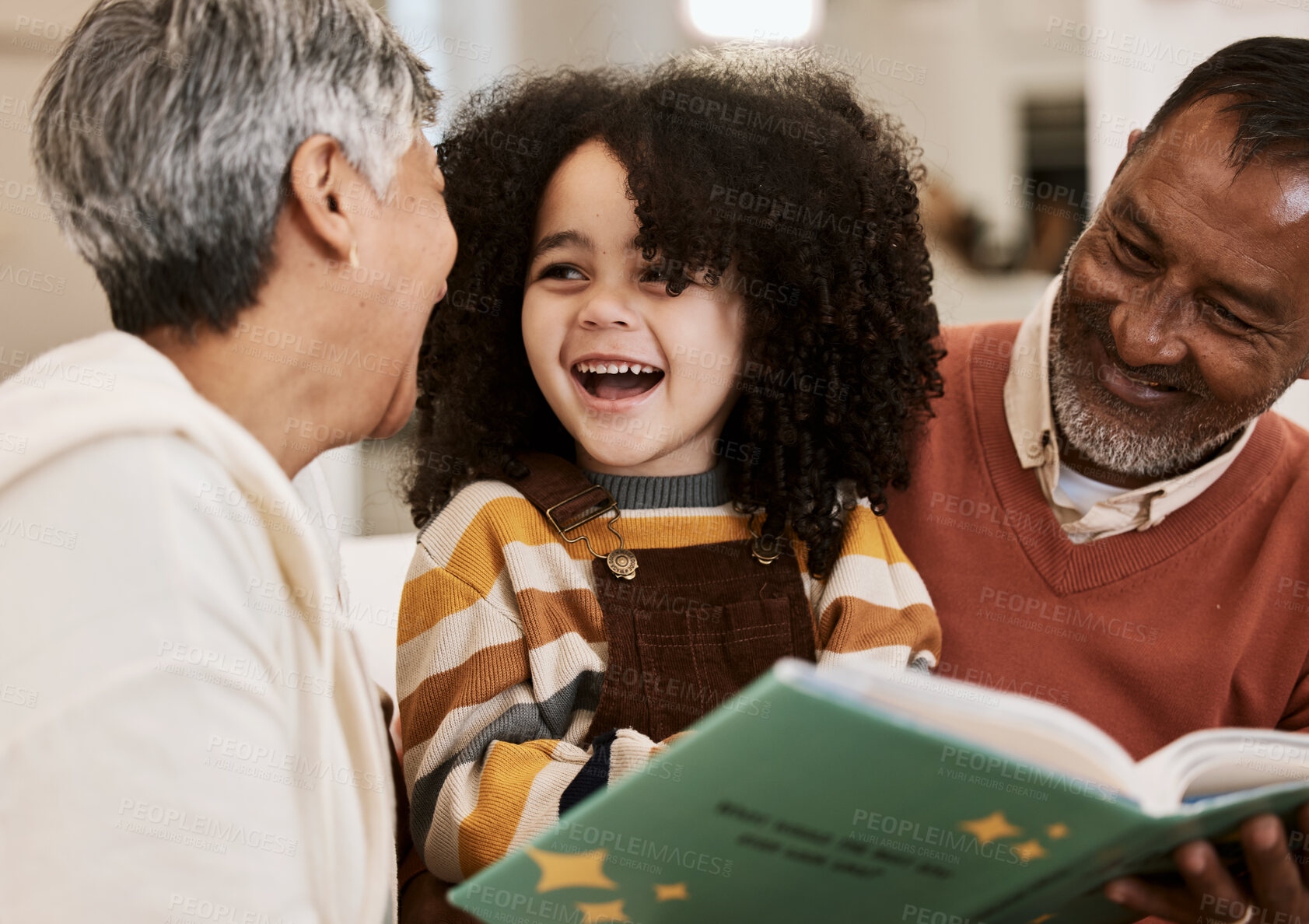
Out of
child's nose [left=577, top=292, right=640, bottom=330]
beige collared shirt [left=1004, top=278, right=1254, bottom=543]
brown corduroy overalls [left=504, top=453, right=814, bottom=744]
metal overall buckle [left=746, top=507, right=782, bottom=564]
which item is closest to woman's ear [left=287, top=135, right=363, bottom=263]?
child's nose [left=577, top=292, right=640, bottom=330]

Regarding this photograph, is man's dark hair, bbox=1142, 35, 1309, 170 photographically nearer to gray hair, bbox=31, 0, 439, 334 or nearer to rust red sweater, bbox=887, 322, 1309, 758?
rust red sweater, bbox=887, 322, 1309, 758

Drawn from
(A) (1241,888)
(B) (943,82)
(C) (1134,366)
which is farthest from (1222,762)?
(B) (943,82)

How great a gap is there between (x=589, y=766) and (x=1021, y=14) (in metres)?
5.76

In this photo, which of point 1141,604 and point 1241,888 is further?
point 1141,604

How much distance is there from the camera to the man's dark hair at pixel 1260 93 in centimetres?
144

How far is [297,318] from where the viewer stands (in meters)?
0.97

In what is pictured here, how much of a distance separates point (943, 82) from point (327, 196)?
572 cm

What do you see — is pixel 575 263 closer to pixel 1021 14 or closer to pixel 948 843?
pixel 948 843

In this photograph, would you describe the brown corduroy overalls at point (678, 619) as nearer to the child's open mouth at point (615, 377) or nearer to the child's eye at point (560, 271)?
Result: the child's open mouth at point (615, 377)

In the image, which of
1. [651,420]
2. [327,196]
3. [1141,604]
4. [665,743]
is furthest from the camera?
[1141,604]

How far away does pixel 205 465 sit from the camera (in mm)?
837

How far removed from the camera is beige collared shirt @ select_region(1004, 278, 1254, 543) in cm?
160

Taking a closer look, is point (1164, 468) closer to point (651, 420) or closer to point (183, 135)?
point (651, 420)

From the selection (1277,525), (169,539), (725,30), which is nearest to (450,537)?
(169,539)
